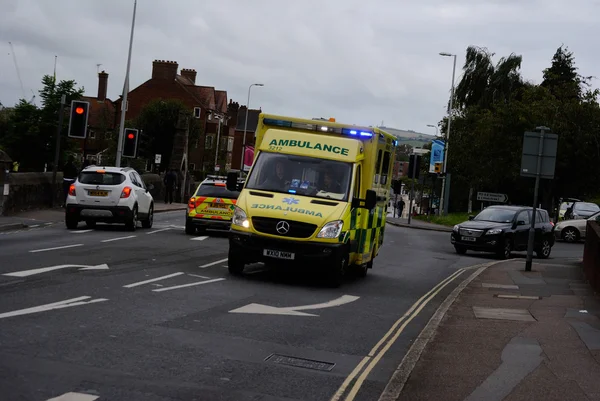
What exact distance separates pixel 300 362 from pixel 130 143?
96.1 ft

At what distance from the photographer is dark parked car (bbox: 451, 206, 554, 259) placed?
2838 centimetres

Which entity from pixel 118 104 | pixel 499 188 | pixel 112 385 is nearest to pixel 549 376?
pixel 112 385

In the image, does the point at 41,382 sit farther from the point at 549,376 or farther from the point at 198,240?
the point at 198,240

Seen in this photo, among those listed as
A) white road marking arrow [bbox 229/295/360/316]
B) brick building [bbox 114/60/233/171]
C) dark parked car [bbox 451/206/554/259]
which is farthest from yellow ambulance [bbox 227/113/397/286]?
brick building [bbox 114/60/233/171]

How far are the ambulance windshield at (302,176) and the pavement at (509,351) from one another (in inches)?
111

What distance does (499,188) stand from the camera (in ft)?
232

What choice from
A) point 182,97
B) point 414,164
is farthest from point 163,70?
point 414,164

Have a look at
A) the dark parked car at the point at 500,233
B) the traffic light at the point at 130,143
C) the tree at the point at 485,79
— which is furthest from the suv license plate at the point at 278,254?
the tree at the point at 485,79

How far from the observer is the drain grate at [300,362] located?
27.2ft

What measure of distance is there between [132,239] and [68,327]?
13.4m

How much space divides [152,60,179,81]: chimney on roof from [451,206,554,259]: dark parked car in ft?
268

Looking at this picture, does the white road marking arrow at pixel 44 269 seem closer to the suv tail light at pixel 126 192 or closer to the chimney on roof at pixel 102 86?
the suv tail light at pixel 126 192

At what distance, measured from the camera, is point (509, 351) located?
9.67m

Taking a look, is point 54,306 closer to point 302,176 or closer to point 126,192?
Result: point 302,176
